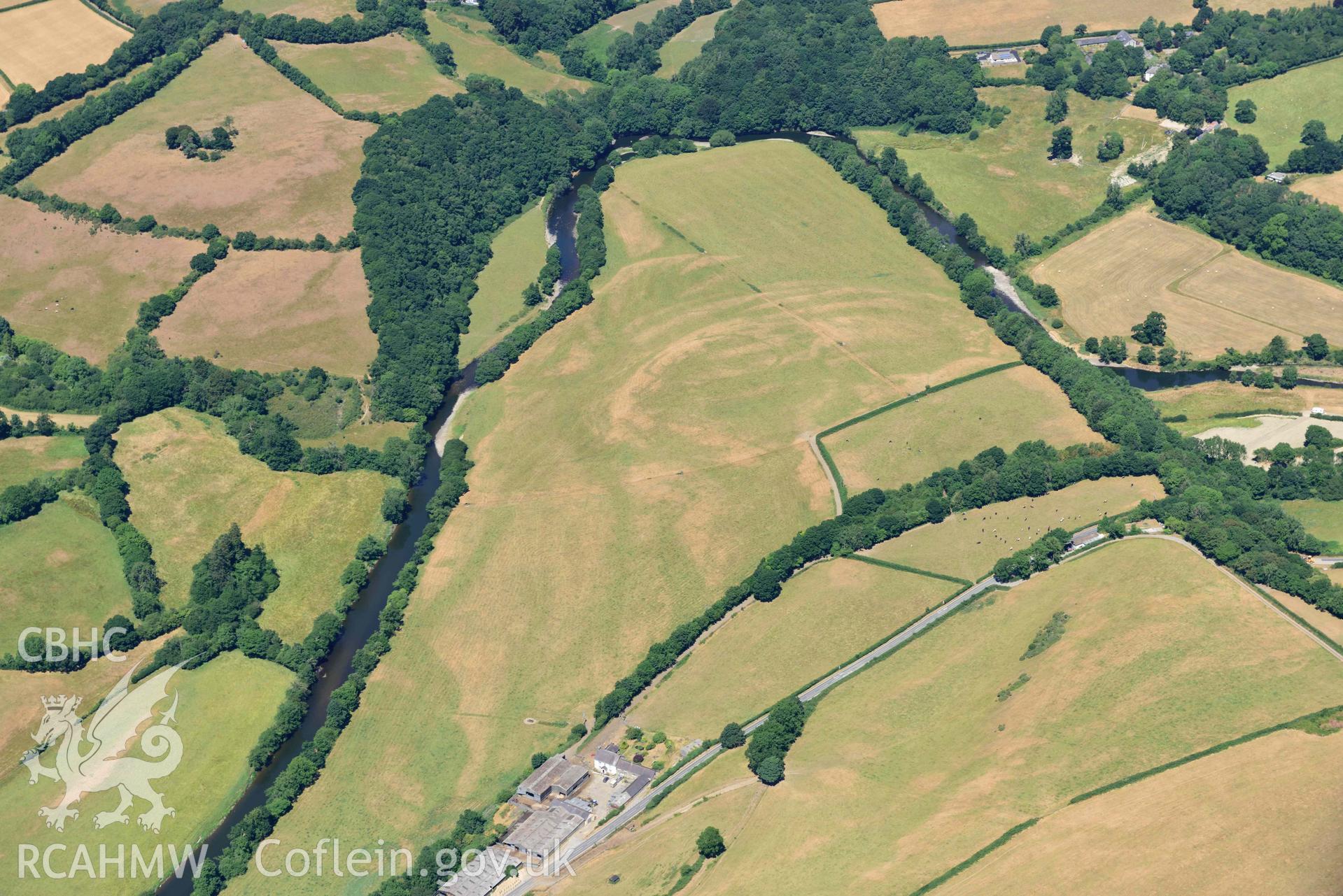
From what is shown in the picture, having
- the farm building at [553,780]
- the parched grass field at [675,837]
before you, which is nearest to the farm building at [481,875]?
the parched grass field at [675,837]

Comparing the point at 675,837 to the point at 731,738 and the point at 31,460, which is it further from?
the point at 31,460

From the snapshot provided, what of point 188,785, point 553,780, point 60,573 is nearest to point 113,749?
point 188,785

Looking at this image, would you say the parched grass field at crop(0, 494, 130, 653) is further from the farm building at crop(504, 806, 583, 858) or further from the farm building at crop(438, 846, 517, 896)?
the farm building at crop(504, 806, 583, 858)

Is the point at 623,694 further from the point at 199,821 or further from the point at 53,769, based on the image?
the point at 53,769

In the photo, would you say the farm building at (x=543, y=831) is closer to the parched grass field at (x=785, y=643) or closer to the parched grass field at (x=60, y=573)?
the parched grass field at (x=785, y=643)

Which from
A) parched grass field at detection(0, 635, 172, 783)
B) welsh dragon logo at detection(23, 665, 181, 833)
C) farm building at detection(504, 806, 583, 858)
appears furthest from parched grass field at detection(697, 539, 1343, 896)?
parched grass field at detection(0, 635, 172, 783)

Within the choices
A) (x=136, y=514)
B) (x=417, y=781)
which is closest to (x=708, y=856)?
(x=417, y=781)
